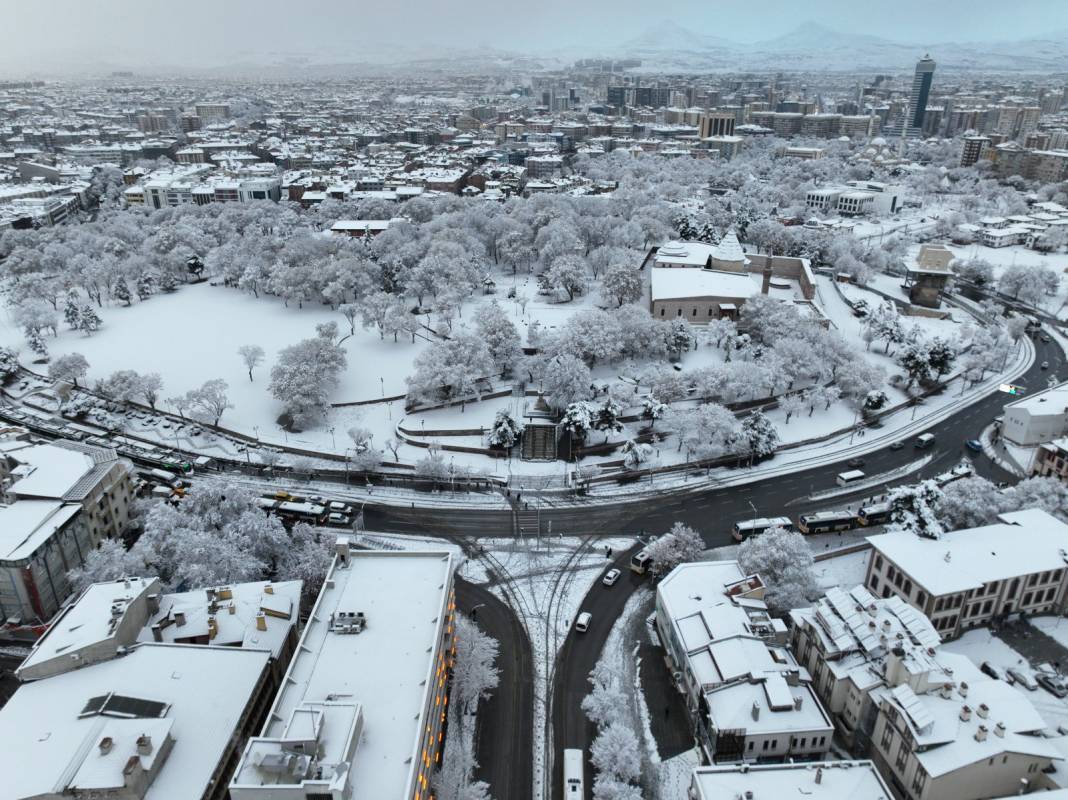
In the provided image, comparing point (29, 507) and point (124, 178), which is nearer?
point (29, 507)

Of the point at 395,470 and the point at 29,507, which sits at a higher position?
the point at 29,507

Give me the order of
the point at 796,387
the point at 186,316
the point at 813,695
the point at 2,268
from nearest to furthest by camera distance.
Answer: the point at 813,695 → the point at 796,387 → the point at 186,316 → the point at 2,268

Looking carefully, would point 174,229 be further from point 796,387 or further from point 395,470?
point 796,387

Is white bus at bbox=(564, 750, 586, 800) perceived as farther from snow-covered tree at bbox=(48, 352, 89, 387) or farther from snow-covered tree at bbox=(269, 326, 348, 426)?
snow-covered tree at bbox=(48, 352, 89, 387)

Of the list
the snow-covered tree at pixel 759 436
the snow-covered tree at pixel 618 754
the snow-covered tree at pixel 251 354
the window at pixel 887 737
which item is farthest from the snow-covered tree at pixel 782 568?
the snow-covered tree at pixel 251 354

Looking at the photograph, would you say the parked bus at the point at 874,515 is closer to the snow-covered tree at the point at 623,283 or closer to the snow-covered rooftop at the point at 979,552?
the snow-covered rooftop at the point at 979,552

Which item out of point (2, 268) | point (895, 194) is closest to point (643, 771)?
point (2, 268)

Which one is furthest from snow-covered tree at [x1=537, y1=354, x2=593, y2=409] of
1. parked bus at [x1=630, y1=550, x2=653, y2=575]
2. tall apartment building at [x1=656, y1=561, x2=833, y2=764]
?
tall apartment building at [x1=656, y1=561, x2=833, y2=764]
